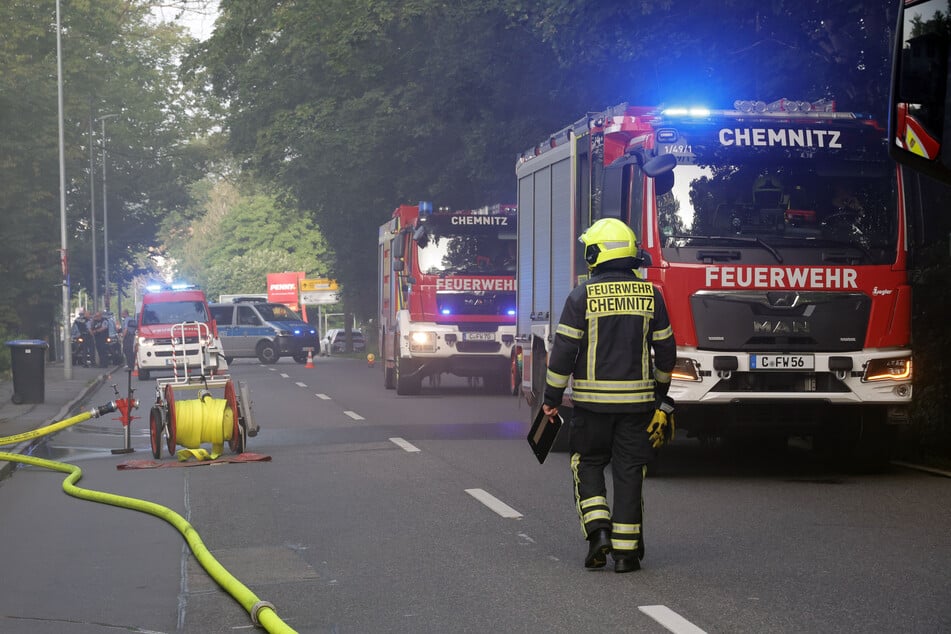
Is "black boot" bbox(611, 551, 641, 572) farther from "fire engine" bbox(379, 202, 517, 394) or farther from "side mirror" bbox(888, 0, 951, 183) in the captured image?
"fire engine" bbox(379, 202, 517, 394)

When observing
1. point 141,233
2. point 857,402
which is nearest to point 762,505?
point 857,402

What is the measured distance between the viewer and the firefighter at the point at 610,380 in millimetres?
8359

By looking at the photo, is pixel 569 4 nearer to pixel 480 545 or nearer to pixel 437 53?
pixel 480 545

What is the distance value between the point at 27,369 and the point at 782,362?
51.3 feet

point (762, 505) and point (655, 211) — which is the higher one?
point (655, 211)

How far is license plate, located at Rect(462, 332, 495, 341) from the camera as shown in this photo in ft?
81.9

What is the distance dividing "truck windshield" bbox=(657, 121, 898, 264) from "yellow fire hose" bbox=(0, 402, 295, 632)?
449 cm

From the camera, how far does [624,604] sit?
746 centimetres

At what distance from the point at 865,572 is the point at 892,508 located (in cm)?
276

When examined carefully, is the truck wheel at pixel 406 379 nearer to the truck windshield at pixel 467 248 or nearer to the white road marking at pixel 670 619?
the truck windshield at pixel 467 248

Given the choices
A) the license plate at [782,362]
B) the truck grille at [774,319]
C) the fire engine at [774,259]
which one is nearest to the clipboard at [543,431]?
the fire engine at [774,259]

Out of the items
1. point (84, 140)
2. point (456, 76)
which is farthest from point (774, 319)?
point (84, 140)

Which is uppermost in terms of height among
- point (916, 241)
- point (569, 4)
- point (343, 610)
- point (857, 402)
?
point (569, 4)

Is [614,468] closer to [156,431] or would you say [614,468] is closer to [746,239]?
[746,239]
